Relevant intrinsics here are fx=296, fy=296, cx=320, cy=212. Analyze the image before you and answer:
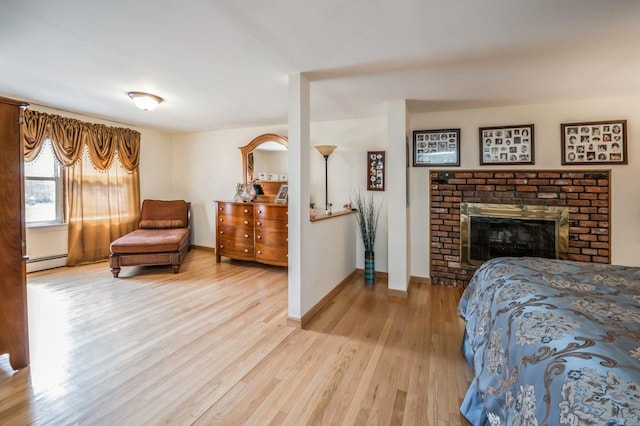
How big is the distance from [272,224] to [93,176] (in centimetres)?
291

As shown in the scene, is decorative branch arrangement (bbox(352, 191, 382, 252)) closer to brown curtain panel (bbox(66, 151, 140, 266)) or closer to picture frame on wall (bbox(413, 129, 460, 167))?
picture frame on wall (bbox(413, 129, 460, 167))

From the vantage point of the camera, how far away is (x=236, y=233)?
→ 4.54m

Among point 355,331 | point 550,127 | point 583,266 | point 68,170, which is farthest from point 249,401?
point 68,170

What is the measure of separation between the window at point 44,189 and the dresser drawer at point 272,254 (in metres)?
2.91

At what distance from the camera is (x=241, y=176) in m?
5.14

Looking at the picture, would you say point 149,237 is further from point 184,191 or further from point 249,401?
point 249,401

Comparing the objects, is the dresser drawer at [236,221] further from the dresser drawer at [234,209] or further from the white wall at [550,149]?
the white wall at [550,149]

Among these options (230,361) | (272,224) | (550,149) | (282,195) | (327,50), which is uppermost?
(327,50)

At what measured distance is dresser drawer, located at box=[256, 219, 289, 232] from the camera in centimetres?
413

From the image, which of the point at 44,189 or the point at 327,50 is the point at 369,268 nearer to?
the point at 327,50

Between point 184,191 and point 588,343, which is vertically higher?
point 184,191

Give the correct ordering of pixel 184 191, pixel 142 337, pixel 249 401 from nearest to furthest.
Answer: pixel 249 401 < pixel 142 337 < pixel 184 191

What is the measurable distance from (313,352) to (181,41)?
2.40 metres

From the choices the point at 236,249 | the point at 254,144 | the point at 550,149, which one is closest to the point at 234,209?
the point at 236,249
